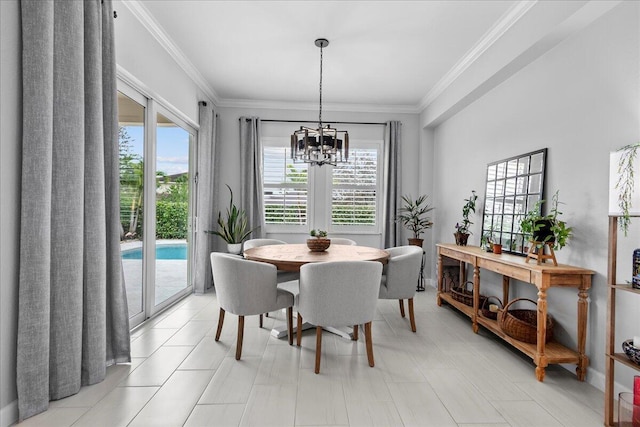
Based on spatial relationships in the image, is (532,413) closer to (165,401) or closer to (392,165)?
(165,401)

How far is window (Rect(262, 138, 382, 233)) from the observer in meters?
5.16

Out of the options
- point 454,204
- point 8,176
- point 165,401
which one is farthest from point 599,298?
point 8,176

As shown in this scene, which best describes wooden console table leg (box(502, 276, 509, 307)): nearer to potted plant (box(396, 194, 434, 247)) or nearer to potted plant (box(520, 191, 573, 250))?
potted plant (box(520, 191, 573, 250))

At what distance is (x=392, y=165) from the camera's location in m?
5.09

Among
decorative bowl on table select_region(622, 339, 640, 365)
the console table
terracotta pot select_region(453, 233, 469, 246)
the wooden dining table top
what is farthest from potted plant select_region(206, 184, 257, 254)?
decorative bowl on table select_region(622, 339, 640, 365)

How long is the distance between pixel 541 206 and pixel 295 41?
103 inches

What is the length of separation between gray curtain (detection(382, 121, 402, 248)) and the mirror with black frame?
5.22 feet

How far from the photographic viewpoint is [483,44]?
322 cm

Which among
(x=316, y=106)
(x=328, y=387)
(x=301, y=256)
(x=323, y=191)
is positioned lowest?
(x=328, y=387)

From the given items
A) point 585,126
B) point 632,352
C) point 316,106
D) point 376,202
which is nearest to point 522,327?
point 632,352

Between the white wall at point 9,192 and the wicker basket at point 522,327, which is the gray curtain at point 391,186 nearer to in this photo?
the wicker basket at point 522,327

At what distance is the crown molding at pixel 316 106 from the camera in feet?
16.6

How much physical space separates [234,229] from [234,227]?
5 cm

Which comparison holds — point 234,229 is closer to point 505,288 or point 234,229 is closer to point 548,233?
point 505,288
